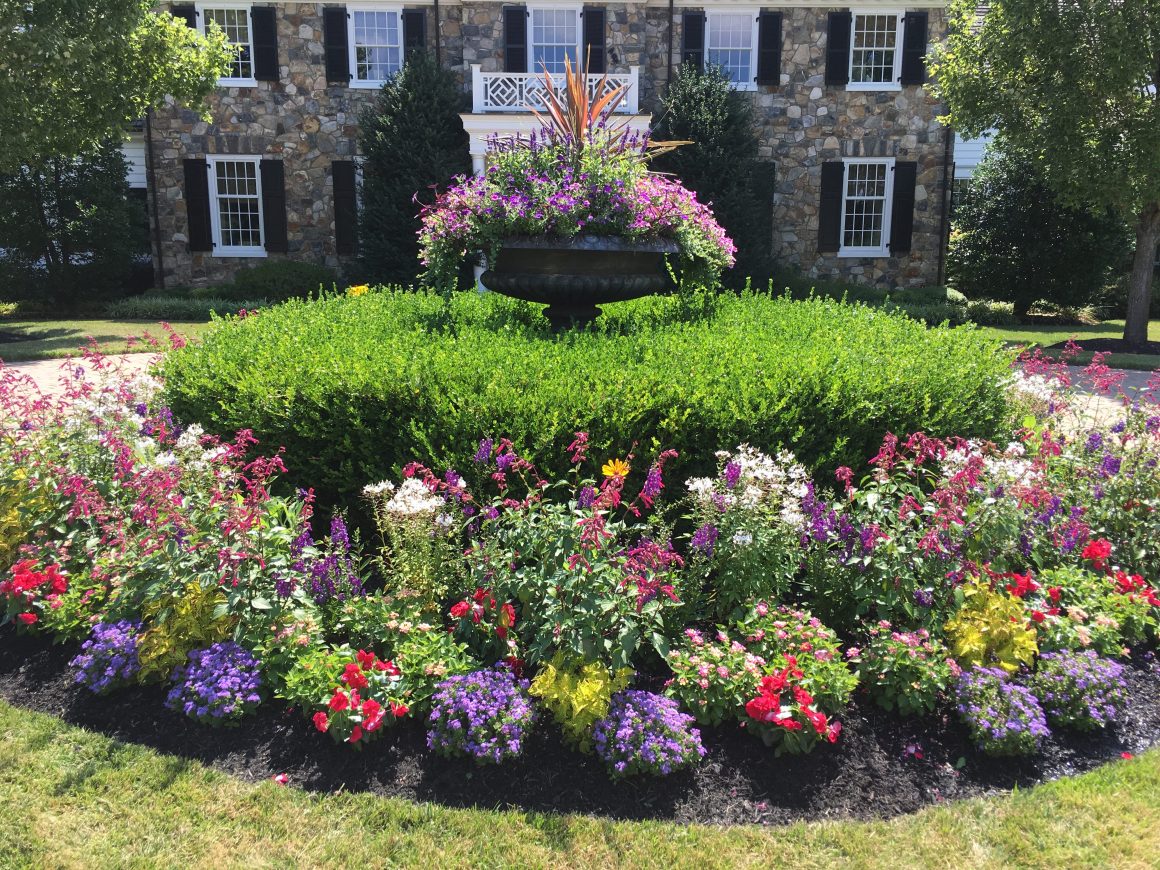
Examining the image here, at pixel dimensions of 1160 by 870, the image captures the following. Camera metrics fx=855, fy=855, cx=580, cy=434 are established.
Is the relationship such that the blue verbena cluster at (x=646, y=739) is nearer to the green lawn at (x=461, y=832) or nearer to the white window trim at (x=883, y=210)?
the green lawn at (x=461, y=832)

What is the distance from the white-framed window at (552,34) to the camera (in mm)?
17094

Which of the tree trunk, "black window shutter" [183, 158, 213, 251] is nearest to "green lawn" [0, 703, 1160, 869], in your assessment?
the tree trunk

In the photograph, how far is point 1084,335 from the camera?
1561 centimetres

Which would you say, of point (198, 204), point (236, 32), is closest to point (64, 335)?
point (198, 204)

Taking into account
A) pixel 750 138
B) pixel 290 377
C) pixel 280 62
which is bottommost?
pixel 290 377

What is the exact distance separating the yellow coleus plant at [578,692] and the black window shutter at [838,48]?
17425 mm

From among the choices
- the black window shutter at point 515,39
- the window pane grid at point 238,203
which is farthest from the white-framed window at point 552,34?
the window pane grid at point 238,203

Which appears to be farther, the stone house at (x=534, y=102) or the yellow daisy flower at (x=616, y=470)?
the stone house at (x=534, y=102)

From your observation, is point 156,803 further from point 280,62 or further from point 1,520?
point 280,62

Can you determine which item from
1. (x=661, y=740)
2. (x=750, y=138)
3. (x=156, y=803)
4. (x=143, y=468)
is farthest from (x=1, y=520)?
(x=750, y=138)

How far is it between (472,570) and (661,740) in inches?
37.0

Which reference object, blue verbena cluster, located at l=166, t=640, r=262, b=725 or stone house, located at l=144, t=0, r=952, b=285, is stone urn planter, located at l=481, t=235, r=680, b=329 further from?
stone house, located at l=144, t=0, r=952, b=285

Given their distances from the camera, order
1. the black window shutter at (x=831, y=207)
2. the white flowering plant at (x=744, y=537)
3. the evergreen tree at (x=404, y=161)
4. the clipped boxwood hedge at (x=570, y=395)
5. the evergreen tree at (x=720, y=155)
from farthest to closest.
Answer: the black window shutter at (x=831, y=207) → the evergreen tree at (x=404, y=161) → the evergreen tree at (x=720, y=155) → the clipped boxwood hedge at (x=570, y=395) → the white flowering plant at (x=744, y=537)

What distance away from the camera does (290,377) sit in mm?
4289
